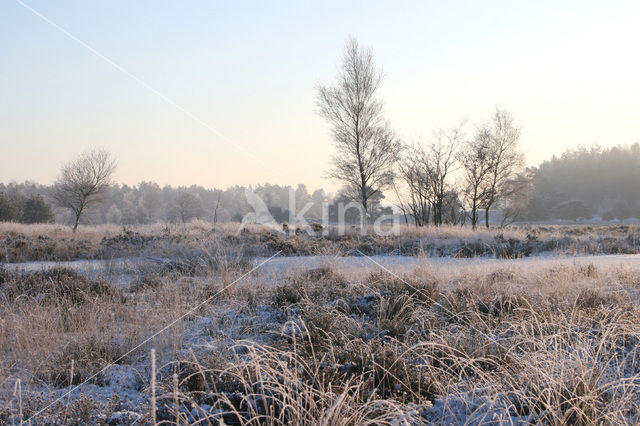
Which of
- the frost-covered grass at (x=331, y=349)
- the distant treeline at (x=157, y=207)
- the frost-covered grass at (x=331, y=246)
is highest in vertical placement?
the distant treeline at (x=157, y=207)

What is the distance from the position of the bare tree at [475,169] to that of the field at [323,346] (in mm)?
17804

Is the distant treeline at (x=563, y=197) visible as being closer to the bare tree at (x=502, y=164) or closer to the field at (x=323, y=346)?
the bare tree at (x=502, y=164)

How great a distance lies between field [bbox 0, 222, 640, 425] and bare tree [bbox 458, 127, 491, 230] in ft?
58.4

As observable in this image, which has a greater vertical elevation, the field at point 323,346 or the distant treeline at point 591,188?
the distant treeline at point 591,188

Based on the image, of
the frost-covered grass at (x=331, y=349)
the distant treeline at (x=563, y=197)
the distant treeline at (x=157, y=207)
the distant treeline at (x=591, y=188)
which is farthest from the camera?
the distant treeline at (x=591, y=188)

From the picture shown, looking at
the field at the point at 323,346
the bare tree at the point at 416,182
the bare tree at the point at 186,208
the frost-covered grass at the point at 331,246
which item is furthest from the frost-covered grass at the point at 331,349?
the bare tree at the point at 186,208

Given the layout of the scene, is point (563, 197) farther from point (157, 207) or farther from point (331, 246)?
point (157, 207)

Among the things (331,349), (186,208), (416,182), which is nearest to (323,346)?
(331,349)

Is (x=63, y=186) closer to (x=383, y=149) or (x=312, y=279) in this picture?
(x=383, y=149)

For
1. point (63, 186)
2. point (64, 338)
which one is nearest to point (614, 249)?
point (64, 338)

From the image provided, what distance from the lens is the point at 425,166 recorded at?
26047mm

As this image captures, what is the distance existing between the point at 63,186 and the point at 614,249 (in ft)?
102

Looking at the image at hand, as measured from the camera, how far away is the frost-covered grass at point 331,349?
2.93 m

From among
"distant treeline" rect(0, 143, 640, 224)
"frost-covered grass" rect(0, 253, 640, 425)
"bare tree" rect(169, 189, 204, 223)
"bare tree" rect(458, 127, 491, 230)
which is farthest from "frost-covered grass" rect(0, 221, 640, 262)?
"bare tree" rect(169, 189, 204, 223)
